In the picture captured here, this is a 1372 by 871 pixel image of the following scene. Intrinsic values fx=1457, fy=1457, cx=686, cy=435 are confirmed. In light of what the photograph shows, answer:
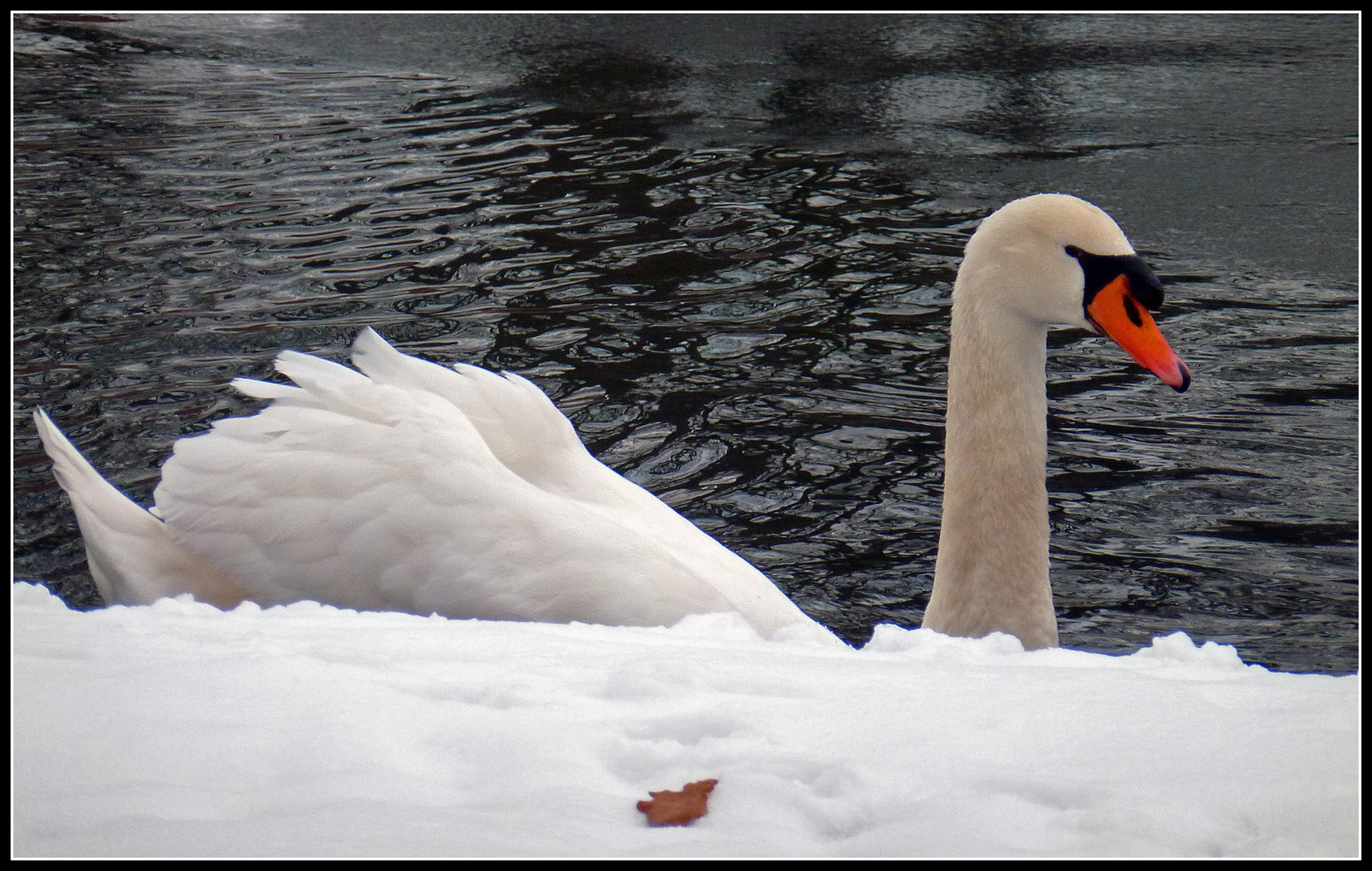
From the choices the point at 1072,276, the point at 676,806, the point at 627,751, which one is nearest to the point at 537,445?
the point at 1072,276

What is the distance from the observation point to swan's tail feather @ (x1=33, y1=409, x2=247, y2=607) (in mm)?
3254

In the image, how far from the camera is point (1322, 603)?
403 cm

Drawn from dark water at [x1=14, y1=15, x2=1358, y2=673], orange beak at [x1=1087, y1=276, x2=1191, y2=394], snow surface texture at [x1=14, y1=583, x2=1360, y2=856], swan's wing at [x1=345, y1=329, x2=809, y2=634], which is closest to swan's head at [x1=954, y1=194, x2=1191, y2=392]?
orange beak at [x1=1087, y1=276, x2=1191, y2=394]

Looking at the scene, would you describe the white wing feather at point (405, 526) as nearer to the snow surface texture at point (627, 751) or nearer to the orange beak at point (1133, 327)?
the snow surface texture at point (627, 751)

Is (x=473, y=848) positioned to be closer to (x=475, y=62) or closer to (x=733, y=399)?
(x=733, y=399)

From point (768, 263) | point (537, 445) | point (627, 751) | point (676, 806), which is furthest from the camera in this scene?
point (768, 263)

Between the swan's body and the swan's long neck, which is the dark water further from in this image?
the swan's body

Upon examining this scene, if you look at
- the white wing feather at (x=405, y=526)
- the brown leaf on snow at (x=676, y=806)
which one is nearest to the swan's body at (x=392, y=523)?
the white wing feather at (x=405, y=526)

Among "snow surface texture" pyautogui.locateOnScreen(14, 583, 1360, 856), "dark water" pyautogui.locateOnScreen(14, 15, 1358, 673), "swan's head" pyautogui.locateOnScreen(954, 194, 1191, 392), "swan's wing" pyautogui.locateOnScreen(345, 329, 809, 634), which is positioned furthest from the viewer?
"dark water" pyautogui.locateOnScreen(14, 15, 1358, 673)

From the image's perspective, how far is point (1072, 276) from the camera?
3266 millimetres

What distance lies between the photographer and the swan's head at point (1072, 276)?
325 centimetres

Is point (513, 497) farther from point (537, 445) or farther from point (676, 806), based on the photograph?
point (676, 806)

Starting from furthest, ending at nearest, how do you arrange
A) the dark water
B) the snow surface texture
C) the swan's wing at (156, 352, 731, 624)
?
the dark water → the swan's wing at (156, 352, 731, 624) → the snow surface texture

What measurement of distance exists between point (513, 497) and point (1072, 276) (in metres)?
1.34
